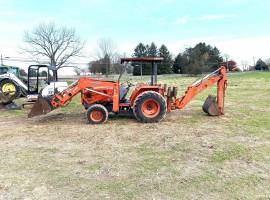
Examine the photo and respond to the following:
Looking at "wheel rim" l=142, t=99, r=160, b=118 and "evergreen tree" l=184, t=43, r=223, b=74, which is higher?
"evergreen tree" l=184, t=43, r=223, b=74

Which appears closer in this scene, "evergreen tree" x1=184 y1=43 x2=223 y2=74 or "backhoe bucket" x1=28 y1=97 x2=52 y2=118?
"backhoe bucket" x1=28 y1=97 x2=52 y2=118

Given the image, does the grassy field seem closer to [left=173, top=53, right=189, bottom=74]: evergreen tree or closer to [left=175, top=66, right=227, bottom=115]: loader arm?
[left=175, top=66, right=227, bottom=115]: loader arm

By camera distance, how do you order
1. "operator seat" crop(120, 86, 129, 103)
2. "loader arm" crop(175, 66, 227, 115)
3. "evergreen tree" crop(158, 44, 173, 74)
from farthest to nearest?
1. "evergreen tree" crop(158, 44, 173, 74)
2. "loader arm" crop(175, 66, 227, 115)
3. "operator seat" crop(120, 86, 129, 103)

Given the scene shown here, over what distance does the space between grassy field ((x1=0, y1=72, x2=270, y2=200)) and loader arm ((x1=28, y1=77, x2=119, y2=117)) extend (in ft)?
1.71

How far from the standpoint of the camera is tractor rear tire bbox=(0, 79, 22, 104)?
44.6 feet

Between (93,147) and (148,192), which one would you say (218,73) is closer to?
(93,147)

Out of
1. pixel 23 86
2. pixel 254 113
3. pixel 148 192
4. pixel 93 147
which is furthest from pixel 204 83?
pixel 23 86

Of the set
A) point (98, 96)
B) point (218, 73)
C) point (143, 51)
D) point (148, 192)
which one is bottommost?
point (148, 192)

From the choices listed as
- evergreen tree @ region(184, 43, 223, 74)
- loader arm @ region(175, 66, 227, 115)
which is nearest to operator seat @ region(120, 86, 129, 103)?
loader arm @ region(175, 66, 227, 115)

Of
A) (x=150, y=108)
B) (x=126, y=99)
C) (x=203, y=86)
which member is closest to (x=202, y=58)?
(x=203, y=86)

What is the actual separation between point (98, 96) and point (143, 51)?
64640mm

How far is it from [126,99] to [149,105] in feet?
2.81

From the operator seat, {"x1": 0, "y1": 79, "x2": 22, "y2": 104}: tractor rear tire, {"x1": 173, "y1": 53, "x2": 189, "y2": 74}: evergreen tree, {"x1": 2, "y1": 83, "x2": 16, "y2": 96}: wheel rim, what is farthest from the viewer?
{"x1": 173, "y1": 53, "x2": 189, "y2": 74}: evergreen tree

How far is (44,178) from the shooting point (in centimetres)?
471
